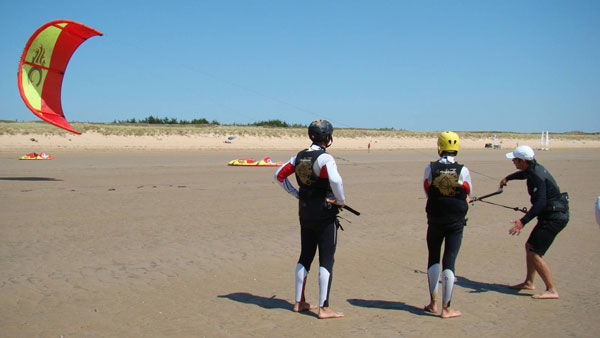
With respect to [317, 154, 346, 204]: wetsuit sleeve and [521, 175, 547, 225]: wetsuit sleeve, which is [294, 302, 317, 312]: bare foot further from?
[521, 175, 547, 225]: wetsuit sleeve

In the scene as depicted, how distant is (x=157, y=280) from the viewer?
6.32 meters

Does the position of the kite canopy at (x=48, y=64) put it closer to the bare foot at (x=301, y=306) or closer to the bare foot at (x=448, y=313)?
the bare foot at (x=301, y=306)

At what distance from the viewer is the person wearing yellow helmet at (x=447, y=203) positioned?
505 cm

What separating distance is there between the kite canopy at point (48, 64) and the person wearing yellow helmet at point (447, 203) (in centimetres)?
1442

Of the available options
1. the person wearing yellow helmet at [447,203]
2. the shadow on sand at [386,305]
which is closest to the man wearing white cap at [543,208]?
the person wearing yellow helmet at [447,203]

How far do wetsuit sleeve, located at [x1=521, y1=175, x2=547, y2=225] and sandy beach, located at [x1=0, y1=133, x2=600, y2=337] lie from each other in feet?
3.01

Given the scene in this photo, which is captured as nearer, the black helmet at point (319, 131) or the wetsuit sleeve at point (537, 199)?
the black helmet at point (319, 131)

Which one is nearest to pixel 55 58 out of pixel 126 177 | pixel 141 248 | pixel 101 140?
pixel 126 177

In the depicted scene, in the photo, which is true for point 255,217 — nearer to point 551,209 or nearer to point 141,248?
point 141,248

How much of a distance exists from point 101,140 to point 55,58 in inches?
732

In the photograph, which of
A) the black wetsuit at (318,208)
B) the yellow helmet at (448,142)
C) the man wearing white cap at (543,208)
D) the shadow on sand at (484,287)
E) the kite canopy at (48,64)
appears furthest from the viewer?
the kite canopy at (48,64)

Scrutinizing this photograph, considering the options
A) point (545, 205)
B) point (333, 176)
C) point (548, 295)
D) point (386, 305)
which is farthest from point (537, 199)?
point (333, 176)

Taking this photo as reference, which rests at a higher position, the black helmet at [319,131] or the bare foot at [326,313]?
the black helmet at [319,131]

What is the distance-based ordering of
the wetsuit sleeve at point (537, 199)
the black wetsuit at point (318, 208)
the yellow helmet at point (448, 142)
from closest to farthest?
1. the black wetsuit at point (318, 208)
2. the yellow helmet at point (448, 142)
3. the wetsuit sleeve at point (537, 199)
